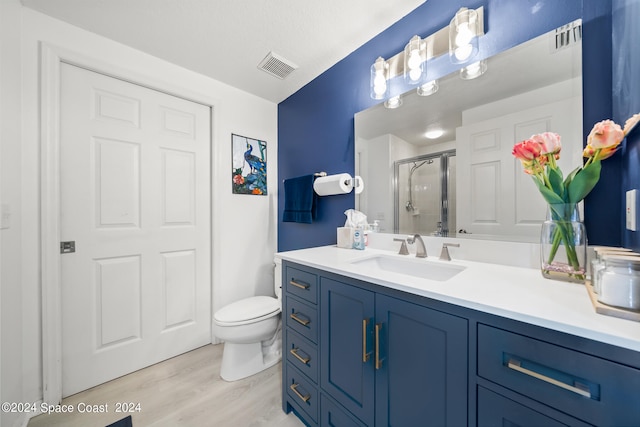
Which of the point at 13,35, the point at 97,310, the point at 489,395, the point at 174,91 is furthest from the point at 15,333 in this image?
the point at 489,395

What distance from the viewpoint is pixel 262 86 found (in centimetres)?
215

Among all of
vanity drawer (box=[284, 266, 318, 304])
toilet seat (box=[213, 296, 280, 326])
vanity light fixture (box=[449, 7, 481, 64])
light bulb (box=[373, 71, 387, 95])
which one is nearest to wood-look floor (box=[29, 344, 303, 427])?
toilet seat (box=[213, 296, 280, 326])

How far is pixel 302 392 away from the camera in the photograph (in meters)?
1.22

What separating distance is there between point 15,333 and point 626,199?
2.68 m

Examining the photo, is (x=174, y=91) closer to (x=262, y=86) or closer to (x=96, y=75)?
(x=96, y=75)

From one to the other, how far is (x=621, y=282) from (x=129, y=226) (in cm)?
238

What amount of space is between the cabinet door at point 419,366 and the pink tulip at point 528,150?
642mm

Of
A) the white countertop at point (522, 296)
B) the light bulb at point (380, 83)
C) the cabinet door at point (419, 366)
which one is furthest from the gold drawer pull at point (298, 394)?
the light bulb at point (380, 83)

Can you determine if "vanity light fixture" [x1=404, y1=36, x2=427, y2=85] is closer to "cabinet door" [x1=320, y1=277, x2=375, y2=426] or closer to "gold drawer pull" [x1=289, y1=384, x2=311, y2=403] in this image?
"cabinet door" [x1=320, y1=277, x2=375, y2=426]

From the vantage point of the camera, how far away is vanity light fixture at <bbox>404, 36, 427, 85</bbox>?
1314 mm

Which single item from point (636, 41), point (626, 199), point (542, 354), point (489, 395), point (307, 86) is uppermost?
point (307, 86)

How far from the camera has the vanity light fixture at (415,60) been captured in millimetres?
1314

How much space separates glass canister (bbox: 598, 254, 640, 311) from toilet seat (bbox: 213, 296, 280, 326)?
160cm

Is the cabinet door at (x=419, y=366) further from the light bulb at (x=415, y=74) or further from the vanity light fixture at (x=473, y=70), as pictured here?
the light bulb at (x=415, y=74)
